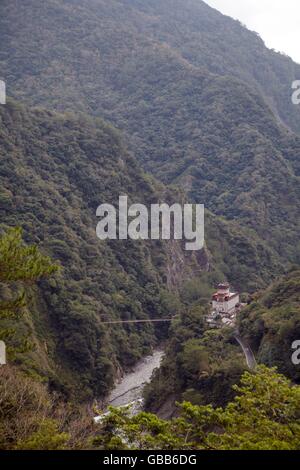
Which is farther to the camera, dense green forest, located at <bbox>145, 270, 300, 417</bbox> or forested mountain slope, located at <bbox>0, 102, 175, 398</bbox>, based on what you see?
forested mountain slope, located at <bbox>0, 102, 175, 398</bbox>

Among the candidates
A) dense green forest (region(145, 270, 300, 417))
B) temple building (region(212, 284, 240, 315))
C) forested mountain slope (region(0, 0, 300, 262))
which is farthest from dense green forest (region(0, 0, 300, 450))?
temple building (region(212, 284, 240, 315))

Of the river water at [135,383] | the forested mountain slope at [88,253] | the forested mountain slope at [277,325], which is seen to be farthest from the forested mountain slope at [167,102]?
the forested mountain slope at [277,325]

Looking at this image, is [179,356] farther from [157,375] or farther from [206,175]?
[206,175]

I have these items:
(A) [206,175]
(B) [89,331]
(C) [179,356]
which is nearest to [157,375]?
(C) [179,356]

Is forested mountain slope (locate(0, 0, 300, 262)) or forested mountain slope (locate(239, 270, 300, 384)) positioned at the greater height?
forested mountain slope (locate(0, 0, 300, 262))

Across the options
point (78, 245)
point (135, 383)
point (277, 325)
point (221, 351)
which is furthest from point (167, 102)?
point (277, 325)

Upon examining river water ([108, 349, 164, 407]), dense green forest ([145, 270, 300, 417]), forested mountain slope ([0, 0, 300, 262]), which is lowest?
river water ([108, 349, 164, 407])

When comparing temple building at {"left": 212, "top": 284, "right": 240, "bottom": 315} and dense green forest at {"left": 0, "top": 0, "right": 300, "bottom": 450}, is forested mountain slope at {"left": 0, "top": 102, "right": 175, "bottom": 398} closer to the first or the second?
dense green forest at {"left": 0, "top": 0, "right": 300, "bottom": 450}

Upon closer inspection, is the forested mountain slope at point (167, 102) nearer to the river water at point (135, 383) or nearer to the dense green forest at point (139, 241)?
the dense green forest at point (139, 241)
